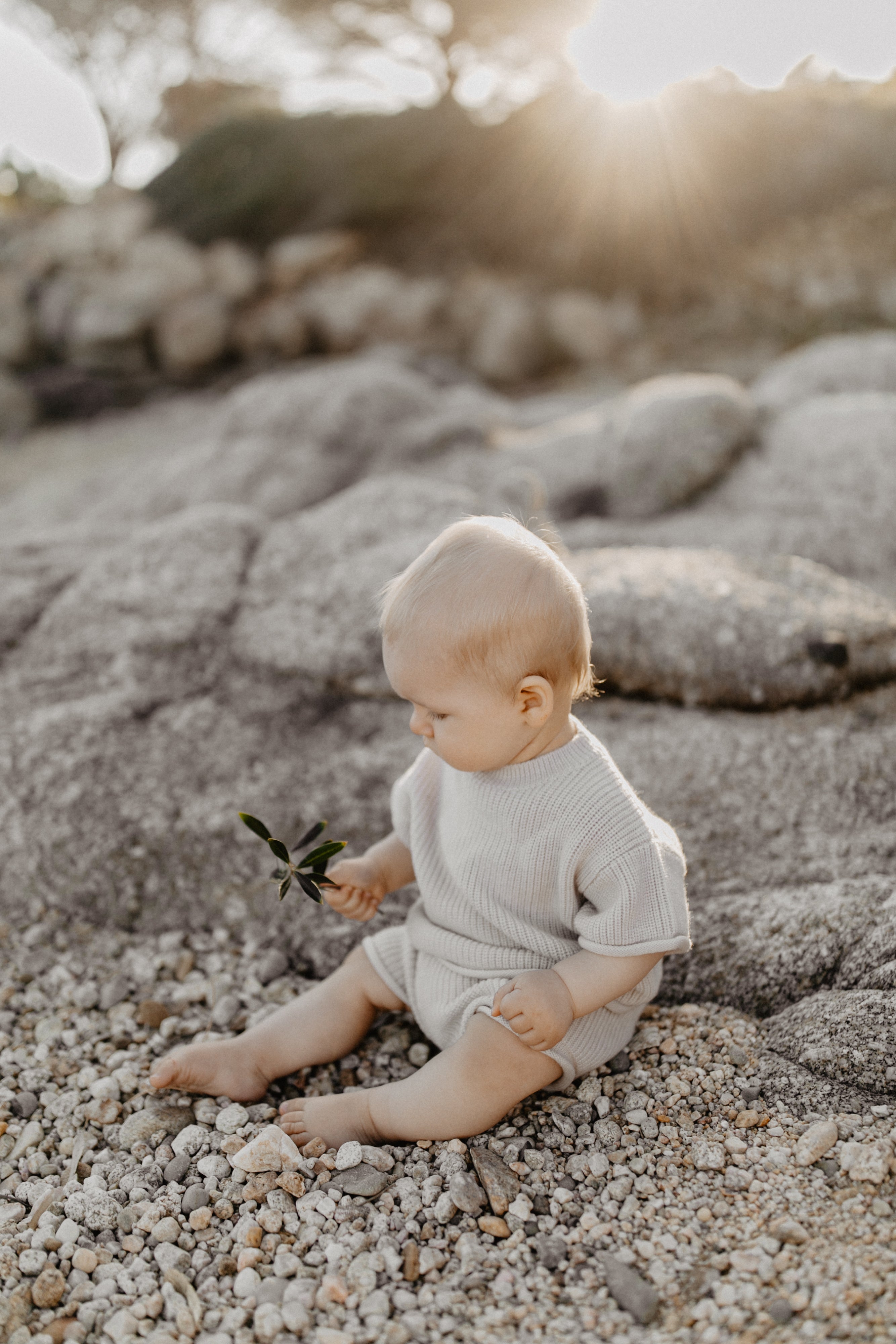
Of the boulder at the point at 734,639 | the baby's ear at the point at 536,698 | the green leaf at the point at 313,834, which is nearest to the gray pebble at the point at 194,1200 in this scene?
the green leaf at the point at 313,834

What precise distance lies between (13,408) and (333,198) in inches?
167

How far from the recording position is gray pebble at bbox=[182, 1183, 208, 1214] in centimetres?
191

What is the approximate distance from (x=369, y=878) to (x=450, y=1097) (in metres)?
0.57

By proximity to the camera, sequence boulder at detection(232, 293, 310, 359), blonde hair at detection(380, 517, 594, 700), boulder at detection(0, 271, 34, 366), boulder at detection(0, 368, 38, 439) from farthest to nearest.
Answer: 1. boulder at detection(0, 271, 34, 366)
2. boulder at detection(232, 293, 310, 359)
3. boulder at detection(0, 368, 38, 439)
4. blonde hair at detection(380, 517, 594, 700)

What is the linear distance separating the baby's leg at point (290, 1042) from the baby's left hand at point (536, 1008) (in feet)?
1.80

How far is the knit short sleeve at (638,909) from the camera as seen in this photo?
1900 mm

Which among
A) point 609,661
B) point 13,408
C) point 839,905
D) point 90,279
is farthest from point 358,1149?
point 90,279

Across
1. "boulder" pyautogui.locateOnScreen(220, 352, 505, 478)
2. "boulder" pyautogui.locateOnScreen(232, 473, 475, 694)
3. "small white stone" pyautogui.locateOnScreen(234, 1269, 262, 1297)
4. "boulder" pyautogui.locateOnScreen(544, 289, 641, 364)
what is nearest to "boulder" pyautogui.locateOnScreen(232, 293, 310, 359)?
"boulder" pyautogui.locateOnScreen(544, 289, 641, 364)

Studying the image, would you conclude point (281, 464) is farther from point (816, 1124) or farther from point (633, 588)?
point (816, 1124)

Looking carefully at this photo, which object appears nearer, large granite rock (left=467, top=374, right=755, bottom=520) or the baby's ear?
the baby's ear

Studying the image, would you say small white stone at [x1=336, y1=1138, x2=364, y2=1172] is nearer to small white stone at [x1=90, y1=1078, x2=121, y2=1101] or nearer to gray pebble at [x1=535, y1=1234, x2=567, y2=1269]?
gray pebble at [x1=535, y1=1234, x2=567, y2=1269]

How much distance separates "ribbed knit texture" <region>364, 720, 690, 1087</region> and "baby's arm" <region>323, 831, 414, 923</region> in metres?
0.12

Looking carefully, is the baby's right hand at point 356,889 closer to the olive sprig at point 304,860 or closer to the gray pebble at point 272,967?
the olive sprig at point 304,860

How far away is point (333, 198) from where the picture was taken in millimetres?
10539
